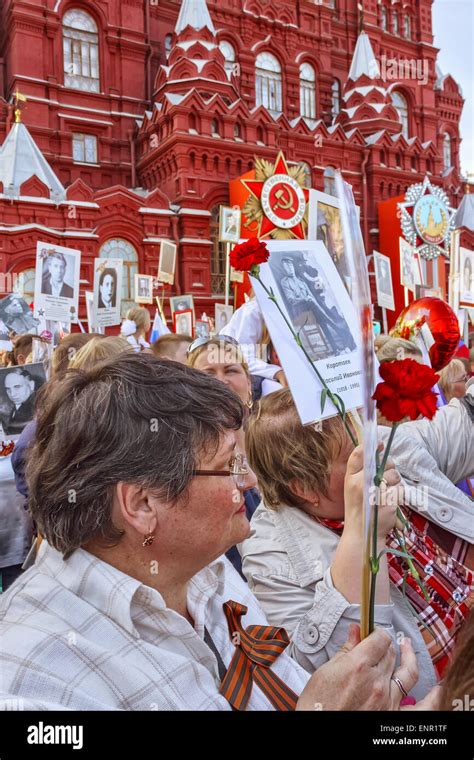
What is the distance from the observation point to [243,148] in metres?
18.2

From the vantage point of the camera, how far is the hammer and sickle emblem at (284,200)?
16156mm

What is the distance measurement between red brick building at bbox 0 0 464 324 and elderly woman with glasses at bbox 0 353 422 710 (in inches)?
578

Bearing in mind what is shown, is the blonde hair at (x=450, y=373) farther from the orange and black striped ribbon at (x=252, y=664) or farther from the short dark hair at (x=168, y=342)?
the orange and black striped ribbon at (x=252, y=664)

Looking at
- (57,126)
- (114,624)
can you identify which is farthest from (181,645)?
(57,126)

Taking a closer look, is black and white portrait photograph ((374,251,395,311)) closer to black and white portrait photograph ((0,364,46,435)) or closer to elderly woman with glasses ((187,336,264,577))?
elderly woman with glasses ((187,336,264,577))

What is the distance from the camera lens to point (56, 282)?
6539 mm

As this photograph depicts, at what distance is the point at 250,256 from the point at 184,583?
891 millimetres

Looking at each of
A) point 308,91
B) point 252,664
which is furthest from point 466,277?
point 308,91

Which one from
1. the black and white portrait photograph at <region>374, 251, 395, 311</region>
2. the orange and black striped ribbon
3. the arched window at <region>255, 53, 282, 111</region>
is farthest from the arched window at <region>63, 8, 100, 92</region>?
the orange and black striped ribbon

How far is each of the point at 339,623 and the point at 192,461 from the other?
61cm

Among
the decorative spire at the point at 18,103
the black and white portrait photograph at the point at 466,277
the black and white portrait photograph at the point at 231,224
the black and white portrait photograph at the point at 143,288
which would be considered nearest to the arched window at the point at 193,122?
the decorative spire at the point at 18,103

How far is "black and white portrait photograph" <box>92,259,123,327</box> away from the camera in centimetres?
788

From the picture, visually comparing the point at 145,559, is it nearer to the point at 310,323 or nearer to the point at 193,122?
the point at 310,323
